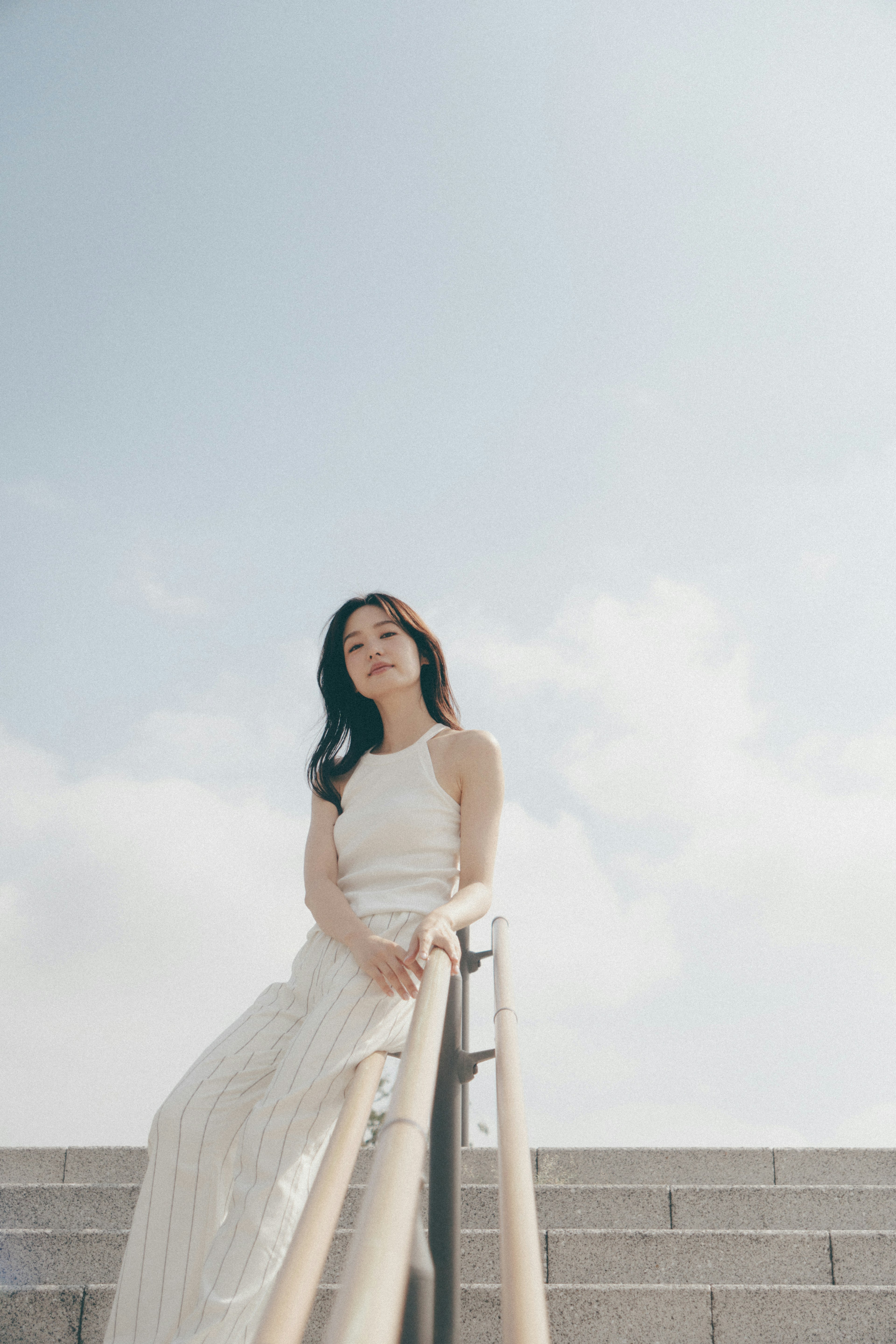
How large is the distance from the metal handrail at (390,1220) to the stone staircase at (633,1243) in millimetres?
1976

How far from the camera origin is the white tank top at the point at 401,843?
6.57 feet

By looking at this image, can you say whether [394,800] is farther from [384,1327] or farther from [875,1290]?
[875,1290]

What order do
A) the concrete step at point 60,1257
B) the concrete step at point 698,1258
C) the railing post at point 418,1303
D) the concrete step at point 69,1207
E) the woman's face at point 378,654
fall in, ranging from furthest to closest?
the concrete step at point 69,1207 → the concrete step at point 60,1257 → the concrete step at point 698,1258 → the woman's face at point 378,654 → the railing post at point 418,1303

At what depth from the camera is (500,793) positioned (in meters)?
2.16

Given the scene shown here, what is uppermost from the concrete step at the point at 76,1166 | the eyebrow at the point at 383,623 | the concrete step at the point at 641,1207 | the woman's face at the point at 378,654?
the eyebrow at the point at 383,623

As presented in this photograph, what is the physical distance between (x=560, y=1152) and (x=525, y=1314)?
10.9ft

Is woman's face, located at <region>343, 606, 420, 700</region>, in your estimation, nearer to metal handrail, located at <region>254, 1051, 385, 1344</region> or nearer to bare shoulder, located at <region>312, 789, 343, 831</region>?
bare shoulder, located at <region>312, 789, 343, 831</region>

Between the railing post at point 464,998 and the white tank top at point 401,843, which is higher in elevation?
the white tank top at point 401,843

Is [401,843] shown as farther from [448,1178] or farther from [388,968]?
[448,1178]

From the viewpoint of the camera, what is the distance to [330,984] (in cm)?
184

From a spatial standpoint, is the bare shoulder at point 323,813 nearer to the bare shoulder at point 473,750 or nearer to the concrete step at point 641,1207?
the bare shoulder at point 473,750

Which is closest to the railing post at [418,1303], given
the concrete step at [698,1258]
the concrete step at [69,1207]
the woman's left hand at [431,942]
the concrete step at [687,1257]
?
the woman's left hand at [431,942]

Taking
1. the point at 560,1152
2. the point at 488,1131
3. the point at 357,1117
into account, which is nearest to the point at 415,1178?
the point at 357,1117

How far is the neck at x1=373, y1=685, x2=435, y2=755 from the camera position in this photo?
242cm
